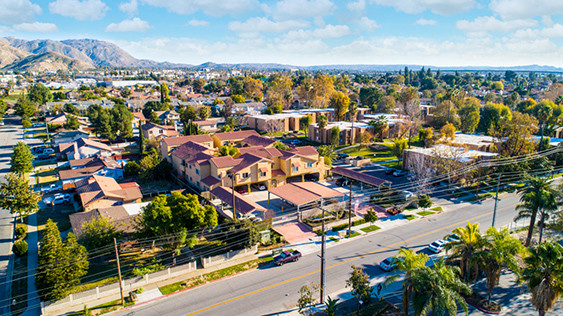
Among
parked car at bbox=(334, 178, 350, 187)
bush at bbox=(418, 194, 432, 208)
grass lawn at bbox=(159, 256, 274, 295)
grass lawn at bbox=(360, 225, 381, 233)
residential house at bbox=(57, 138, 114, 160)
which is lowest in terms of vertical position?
grass lawn at bbox=(159, 256, 274, 295)

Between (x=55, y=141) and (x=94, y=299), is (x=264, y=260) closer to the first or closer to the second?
(x=94, y=299)

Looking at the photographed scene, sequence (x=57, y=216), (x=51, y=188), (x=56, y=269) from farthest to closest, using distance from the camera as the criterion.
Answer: (x=51, y=188)
(x=57, y=216)
(x=56, y=269)

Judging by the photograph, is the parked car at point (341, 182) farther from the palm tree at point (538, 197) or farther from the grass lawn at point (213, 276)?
the palm tree at point (538, 197)

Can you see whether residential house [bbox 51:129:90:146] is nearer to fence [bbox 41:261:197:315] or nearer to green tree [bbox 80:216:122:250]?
green tree [bbox 80:216:122:250]

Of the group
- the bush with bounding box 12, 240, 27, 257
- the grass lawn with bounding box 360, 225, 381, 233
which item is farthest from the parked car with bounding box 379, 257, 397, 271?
the bush with bounding box 12, 240, 27, 257

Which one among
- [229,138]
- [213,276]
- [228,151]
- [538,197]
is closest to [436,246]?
[538,197]

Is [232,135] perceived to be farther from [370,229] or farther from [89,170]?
[370,229]
